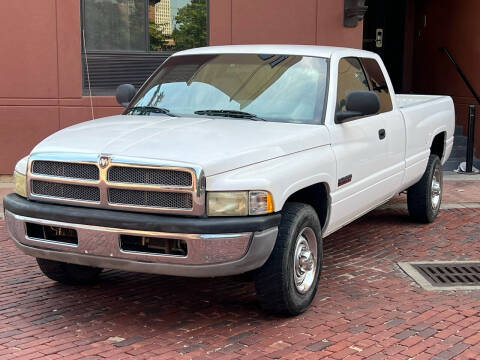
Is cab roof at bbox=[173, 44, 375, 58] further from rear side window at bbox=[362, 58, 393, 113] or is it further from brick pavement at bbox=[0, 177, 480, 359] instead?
brick pavement at bbox=[0, 177, 480, 359]

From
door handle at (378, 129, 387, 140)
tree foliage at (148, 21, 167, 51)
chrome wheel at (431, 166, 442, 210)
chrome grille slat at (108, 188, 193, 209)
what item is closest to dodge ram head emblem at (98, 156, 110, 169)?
chrome grille slat at (108, 188, 193, 209)

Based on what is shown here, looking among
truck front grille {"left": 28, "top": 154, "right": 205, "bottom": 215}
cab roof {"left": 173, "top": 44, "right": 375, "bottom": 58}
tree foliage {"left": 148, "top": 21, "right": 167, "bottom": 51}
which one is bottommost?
truck front grille {"left": 28, "top": 154, "right": 205, "bottom": 215}

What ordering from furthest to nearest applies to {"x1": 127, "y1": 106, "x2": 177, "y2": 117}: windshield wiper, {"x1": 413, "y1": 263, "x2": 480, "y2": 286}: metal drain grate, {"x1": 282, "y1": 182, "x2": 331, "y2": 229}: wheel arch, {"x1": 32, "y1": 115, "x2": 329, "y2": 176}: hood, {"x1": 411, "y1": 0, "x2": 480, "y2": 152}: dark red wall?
{"x1": 411, "y1": 0, "x2": 480, "y2": 152}: dark red wall
{"x1": 413, "y1": 263, "x2": 480, "y2": 286}: metal drain grate
{"x1": 127, "y1": 106, "x2": 177, "y2": 117}: windshield wiper
{"x1": 282, "y1": 182, "x2": 331, "y2": 229}: wheel arch
{"x1": 32, "y1": 115, "x2": 329, "y2": 176}: hood

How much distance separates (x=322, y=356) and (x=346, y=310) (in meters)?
0.89

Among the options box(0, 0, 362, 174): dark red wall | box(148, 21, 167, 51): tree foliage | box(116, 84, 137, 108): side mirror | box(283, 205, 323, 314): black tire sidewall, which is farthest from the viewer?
box(148, 21, 167, 51): tree foliage

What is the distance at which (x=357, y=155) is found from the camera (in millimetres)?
5754

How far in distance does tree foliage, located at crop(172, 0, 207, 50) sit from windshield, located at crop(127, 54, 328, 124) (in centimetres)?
549

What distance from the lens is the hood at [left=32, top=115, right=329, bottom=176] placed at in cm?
437

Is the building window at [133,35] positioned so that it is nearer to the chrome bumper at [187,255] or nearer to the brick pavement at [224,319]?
the brick pavement at [224,319]

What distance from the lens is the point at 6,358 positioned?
4.25 metres

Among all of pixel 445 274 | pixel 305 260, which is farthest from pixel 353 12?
pixel 305 260

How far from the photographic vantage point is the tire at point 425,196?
25.8ft

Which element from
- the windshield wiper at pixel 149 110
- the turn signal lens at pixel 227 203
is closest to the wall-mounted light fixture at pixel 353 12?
the windshield wiper at pixel 149 110

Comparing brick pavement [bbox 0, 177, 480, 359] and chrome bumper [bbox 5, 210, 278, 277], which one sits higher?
chrome bumper [bbox 5, 210, 278, 277]
